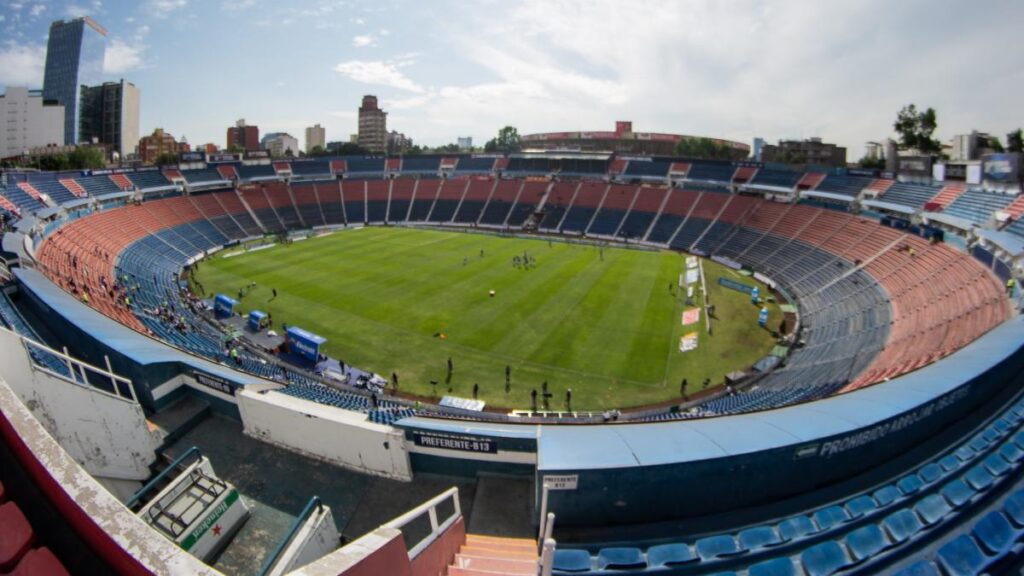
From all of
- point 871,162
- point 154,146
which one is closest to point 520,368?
point 871,162

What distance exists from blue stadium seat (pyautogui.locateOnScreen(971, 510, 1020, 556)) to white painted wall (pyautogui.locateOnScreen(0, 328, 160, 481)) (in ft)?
45.0

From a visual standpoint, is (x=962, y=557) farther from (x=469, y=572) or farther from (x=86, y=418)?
(x=86, y=418)

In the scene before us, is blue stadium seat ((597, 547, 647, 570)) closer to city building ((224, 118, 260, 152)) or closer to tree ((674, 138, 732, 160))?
tree ((674, 138, 732, 160))

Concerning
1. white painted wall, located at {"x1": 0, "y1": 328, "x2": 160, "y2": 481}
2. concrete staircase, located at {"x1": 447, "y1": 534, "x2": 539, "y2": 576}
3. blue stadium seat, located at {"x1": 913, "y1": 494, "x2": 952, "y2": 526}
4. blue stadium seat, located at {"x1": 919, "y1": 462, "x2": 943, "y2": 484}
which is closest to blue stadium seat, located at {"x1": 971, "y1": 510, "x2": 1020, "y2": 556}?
blue stadium seat, located at {"x1": 913, "y1": 494, "x2": 952, "y2": 526}

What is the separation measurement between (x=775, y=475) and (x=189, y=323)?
105ft

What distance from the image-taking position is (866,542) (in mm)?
6508

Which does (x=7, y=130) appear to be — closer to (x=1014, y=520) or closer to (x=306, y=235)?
(x=306, y=235)

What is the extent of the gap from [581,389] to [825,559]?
19254mm

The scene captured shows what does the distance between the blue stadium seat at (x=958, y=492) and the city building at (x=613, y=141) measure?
102398 mm

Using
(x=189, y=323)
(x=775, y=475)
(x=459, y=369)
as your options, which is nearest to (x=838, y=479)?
(x=775, y=475)

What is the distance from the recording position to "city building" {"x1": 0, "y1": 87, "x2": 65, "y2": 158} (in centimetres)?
11650

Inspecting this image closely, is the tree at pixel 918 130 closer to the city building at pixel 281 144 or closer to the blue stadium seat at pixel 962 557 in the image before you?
the blue stadium seat at pixel 962 557

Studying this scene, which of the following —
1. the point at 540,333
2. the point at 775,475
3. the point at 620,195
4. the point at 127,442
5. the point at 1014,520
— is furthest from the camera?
the point at 620,195

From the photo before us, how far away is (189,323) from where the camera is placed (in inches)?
1183
